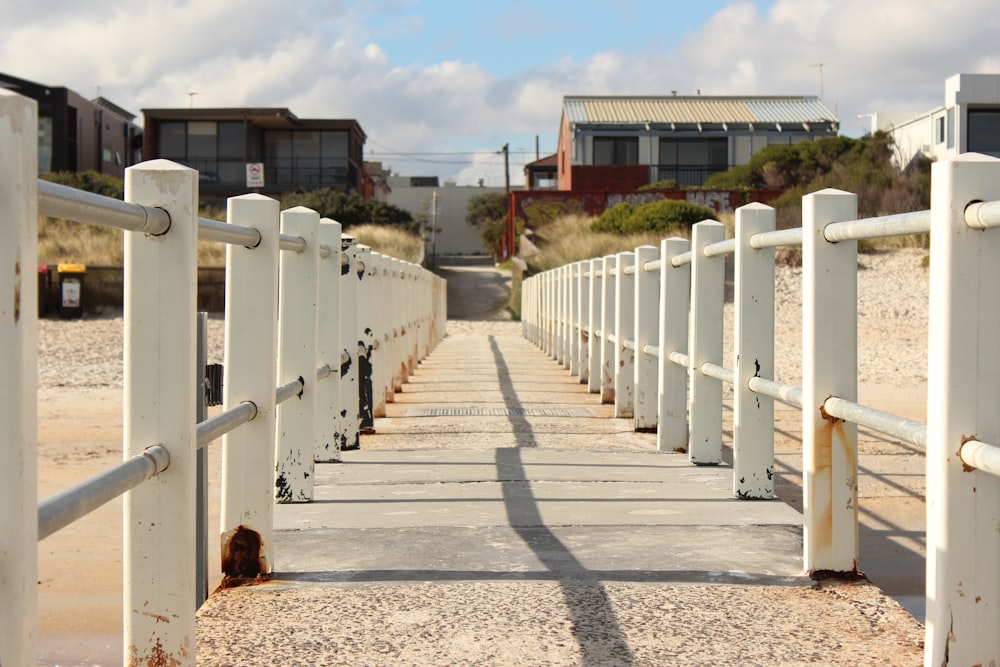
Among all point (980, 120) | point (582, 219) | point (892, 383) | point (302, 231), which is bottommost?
point (892, 383)

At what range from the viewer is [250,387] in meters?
3.82

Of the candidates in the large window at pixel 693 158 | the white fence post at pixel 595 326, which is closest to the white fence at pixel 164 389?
the white fence post at pixel 595 326

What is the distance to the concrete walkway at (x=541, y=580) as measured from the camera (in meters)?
3.08

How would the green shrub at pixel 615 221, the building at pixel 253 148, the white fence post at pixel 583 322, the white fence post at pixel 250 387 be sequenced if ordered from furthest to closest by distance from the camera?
the building at pixel 253 148 → the green shrub at pixel 615 221 → the white fence post at pixel 583 322 → the white fence post at pixel 250 387

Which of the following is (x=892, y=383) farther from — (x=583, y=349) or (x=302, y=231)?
(x=302, y=231)

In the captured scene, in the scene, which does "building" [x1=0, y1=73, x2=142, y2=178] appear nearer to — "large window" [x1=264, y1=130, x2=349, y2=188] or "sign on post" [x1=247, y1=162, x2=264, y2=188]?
"sign on post" [x1=247, y1=162, x2=264, y2=188]

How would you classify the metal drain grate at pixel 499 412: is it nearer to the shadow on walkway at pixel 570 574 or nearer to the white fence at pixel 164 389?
the shadow on walkway at pixel 570 574

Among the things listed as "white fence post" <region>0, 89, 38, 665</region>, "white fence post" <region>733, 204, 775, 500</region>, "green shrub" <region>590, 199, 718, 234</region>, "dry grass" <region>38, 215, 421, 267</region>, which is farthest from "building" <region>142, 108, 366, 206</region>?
"white fence post" <region>0, 89, 38, 665</region>

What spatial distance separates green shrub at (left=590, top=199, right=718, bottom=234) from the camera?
2875 cm

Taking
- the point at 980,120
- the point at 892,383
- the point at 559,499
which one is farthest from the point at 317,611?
the point at 980,120

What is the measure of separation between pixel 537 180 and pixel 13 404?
6836cm

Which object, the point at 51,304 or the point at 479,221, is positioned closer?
the point at 51,304

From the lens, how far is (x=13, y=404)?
6.11ft

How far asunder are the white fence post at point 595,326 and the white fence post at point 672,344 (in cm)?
384
